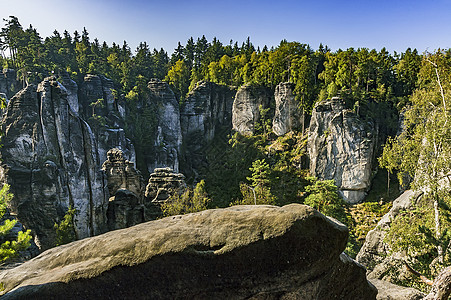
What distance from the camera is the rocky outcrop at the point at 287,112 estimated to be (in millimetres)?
46656

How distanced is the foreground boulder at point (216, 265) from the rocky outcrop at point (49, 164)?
948 inches

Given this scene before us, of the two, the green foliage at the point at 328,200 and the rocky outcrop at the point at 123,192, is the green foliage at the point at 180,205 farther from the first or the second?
the green foliage at the point at 328,200

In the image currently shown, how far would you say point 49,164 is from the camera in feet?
85.4

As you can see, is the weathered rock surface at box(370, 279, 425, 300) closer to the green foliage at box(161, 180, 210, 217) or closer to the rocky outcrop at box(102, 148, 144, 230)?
the green foliage at box(161, 180, 210, 217)

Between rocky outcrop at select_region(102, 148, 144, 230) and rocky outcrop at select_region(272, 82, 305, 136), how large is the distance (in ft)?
96.0

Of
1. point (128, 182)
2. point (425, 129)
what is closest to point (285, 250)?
point (425, 129)

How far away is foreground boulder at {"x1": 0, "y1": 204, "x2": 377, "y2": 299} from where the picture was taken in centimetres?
525

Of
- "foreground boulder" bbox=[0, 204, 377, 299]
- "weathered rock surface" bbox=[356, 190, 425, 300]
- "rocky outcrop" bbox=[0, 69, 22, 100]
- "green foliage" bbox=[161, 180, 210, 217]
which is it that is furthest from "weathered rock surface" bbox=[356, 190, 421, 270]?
"rocky outcrop" bbox=[0, 69, 22, 100]

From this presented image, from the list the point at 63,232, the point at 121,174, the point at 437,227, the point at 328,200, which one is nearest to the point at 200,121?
the point at 121,174

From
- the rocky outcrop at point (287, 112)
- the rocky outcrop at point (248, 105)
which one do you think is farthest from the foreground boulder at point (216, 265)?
the rocky outcrop at point (248, 105)

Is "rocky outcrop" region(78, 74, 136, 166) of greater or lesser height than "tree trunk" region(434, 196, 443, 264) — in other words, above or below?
above

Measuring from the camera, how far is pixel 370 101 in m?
40.9

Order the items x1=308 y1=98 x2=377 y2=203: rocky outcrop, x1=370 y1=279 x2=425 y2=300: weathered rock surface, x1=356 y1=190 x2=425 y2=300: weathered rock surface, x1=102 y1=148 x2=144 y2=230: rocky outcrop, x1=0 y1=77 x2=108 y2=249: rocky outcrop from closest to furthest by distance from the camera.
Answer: x1=370 y1=279 x2=425 y2=300: weathered rock surface, x1=356 y1=190 x2=425 y2=300: weathered rock surface, x1=0 y1=77 x2=108 y2=249: rocky outcrop, x1=102 y1=148 x2=144 y2=230: rocky outcrop, x1=308 y1=98 x2=377 y2=203: rocky outcrop

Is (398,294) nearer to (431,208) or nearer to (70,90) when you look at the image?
(431,208)
